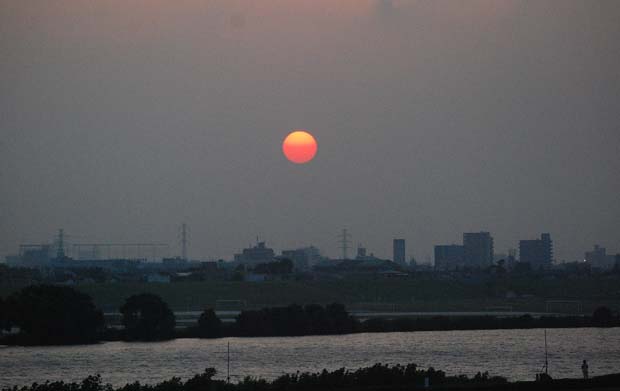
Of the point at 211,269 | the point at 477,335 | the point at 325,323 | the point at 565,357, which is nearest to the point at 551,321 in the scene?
the point at 477,335

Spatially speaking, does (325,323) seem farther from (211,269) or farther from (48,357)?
(211,269)

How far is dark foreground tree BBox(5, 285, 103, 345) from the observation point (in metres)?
68.9

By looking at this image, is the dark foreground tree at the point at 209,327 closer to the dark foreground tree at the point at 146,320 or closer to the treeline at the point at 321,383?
the dark foreground tree at the point at 146,320

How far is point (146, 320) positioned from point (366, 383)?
3321 centimetres

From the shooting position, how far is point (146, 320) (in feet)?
232

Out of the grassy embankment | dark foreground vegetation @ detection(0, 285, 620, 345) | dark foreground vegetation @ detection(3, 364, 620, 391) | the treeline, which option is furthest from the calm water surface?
the grassy embankment

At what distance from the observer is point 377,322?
7675 centimetres

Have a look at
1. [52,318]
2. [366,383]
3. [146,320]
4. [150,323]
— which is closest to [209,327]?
[150,323]

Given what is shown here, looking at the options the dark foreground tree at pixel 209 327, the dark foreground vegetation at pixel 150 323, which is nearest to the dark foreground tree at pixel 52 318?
the dark foreground vegetation at pixel 150 323

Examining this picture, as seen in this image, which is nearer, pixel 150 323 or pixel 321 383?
pixel 321 383

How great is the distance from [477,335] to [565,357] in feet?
50.9

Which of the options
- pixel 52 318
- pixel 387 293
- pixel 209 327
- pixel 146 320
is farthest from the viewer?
pixel 387 293

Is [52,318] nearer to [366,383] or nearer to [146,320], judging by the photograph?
[146,320]

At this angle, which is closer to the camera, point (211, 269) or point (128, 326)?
point (128, 326)
